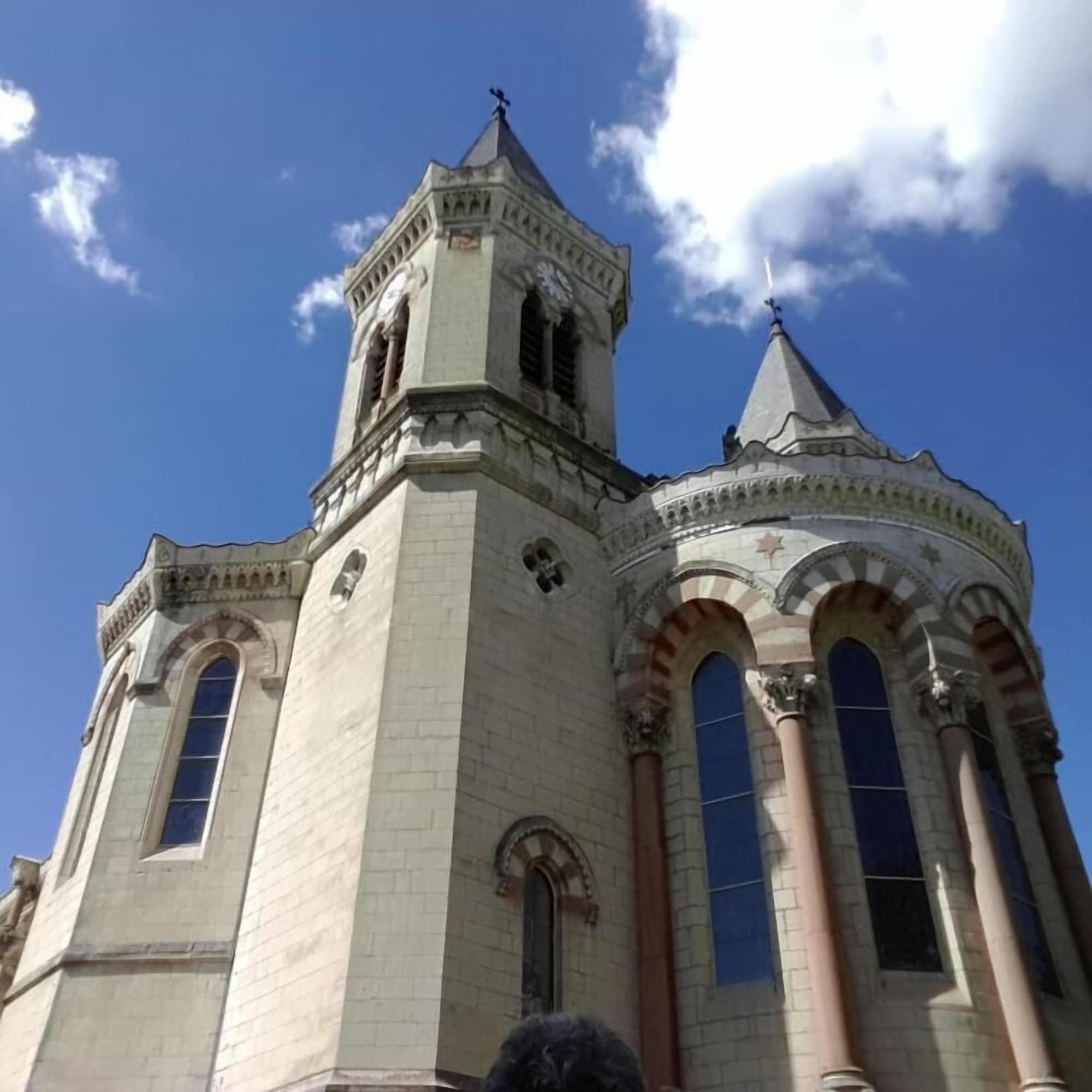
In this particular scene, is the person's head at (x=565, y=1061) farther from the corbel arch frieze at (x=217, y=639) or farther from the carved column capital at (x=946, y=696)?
the corbel arch frieze at (x=217, y=639)

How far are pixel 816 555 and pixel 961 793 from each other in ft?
13.2

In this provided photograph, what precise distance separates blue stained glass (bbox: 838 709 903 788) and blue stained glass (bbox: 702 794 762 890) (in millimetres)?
1599

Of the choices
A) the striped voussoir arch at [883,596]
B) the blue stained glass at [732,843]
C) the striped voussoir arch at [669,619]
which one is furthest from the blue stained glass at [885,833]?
the striped voussoir arch at [669,619]

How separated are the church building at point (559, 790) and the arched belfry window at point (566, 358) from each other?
5.47 ft

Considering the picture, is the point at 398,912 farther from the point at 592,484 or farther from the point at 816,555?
the point at 592,484

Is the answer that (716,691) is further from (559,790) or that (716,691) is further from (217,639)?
(217,639)

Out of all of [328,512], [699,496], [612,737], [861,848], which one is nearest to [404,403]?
[328,512]

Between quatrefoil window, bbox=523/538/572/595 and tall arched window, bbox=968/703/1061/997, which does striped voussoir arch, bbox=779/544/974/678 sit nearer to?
tall arched window, bbox=968/703/1061/997

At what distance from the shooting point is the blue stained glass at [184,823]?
1767 cm

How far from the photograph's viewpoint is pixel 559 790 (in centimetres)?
1591

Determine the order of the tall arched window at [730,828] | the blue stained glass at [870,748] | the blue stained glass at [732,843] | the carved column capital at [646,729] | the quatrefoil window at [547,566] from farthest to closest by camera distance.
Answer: the quatrefoil window at [547,566]
the carved column capital at [646,729]
the blue stained glass at [870,748]
the blue stained glass at [732,843]
the tall arched window at [730,828]

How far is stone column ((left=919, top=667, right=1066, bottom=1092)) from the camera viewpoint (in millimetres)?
13086

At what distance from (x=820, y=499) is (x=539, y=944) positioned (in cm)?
811

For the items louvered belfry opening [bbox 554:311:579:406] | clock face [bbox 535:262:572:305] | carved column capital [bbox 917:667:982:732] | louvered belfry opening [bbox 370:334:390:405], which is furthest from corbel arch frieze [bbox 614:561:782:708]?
clock face [bbox 535:262:572:305]
